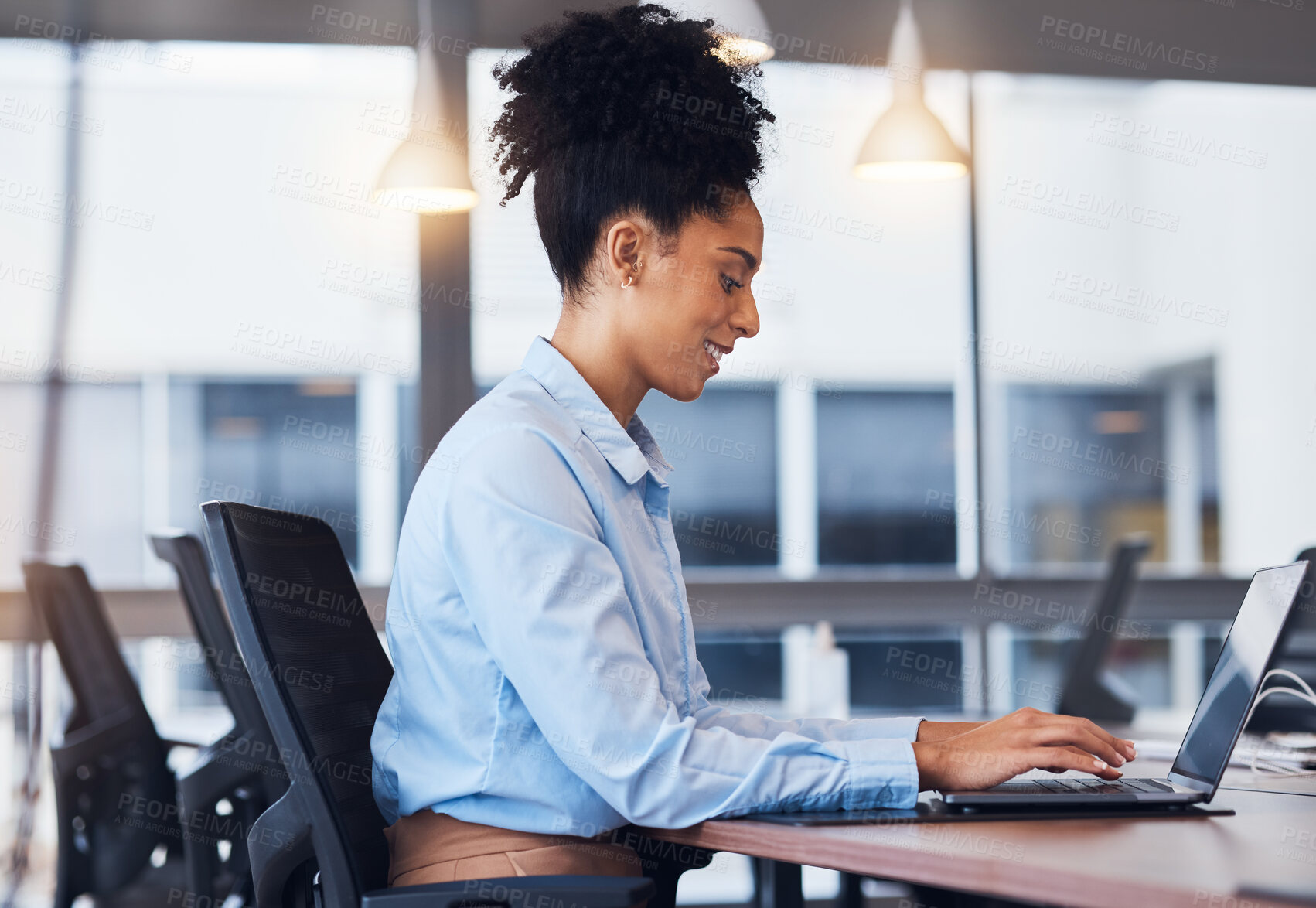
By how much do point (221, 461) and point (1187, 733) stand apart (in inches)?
126

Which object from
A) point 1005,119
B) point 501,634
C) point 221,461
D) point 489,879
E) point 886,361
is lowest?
point 489,879

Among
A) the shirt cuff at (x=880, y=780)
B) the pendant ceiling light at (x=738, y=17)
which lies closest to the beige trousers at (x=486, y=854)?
the shirt cuff at (x=880, y=780)

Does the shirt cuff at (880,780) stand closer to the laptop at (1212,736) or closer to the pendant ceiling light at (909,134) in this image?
the laptop at (1212,736)

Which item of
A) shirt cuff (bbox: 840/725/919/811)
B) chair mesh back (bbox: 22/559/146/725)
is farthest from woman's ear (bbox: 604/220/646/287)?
chair mesh back (bbox: 22/559/146/725)

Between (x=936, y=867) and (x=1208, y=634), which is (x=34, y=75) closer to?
(x=936, y=867)

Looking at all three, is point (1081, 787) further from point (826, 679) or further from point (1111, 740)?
point (826, 679)

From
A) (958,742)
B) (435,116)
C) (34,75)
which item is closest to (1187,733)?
(958,742)

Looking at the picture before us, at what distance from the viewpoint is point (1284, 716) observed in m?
2.79

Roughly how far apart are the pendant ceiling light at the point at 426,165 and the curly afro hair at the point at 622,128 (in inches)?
59.5

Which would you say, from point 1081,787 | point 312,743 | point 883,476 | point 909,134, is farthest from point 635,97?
point 883,476

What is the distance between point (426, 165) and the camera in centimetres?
301

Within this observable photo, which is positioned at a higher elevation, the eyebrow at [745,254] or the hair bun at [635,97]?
the hair bun at [635,97]

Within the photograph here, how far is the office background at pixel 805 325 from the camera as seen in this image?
3846 mm

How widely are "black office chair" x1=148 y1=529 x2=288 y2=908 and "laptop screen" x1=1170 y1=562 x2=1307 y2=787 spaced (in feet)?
4.49
